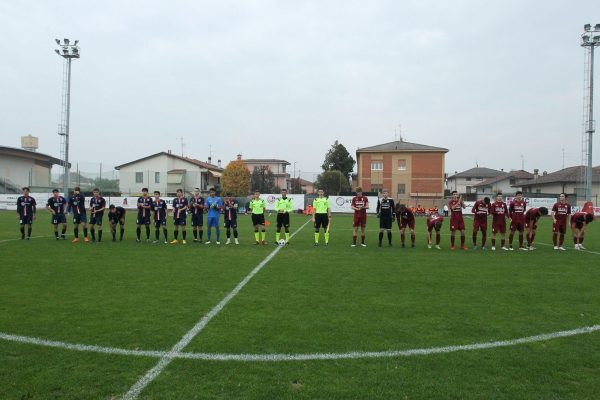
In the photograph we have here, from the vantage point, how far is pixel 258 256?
474 inches

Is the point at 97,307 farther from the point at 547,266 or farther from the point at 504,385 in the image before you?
the point at 547,266

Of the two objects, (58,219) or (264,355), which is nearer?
(264,355)

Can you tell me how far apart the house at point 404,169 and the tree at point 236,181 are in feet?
50.7

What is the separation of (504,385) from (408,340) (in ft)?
4.22

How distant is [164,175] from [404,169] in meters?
31.0

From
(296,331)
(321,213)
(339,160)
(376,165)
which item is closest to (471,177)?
(339,160)

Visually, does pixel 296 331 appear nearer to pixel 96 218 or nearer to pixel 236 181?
pixel 96 218

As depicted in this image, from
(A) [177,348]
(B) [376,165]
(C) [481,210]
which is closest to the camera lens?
(A) [177,348]

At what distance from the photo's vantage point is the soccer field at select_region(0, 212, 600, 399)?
3826 mm

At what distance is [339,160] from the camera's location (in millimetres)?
68875

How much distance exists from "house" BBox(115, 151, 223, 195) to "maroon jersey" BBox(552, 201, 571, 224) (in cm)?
3813

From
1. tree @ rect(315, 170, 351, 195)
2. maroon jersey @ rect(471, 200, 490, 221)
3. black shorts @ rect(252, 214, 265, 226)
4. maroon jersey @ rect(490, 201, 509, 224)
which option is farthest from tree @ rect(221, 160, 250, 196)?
maroon jersey @ rect(490, 201, 509, 224)

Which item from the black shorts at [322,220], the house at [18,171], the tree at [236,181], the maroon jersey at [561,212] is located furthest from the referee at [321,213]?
the tree at [236,181]

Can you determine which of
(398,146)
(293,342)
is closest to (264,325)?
(293,342)
